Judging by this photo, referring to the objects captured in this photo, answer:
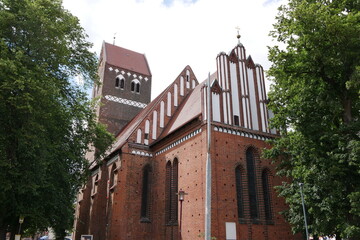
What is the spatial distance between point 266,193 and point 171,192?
20.2 ft

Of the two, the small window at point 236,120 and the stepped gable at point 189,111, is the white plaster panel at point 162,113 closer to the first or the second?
the stepped gable at point 189,111

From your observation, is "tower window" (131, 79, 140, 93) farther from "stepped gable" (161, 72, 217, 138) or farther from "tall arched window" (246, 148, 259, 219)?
"tall arched window" (246, 148, 259, 219)

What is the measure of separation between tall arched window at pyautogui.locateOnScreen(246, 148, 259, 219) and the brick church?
0.11 feet

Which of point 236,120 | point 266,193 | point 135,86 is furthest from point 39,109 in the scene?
point 135,86

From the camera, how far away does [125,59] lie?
37344 mm

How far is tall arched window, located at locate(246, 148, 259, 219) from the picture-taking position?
57.6 feet

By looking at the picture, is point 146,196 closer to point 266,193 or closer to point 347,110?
point 266,193

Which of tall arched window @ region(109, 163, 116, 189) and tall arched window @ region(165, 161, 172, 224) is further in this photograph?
tall arched window @ region(109, 163, 116, 189)

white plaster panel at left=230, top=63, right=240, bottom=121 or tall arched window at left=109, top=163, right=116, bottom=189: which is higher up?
white plaster panel at left=230, top=63, right=240, bottom=121

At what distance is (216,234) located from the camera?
50.3 feet

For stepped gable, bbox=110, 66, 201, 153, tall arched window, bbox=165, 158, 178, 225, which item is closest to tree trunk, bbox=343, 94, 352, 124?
tall arched window, bbox=165, 158, 178, 225

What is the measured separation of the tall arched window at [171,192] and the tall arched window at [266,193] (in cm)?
555

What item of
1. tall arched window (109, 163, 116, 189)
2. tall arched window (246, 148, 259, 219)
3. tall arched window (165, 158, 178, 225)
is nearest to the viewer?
tall arched window (246, 148, 259, 219)

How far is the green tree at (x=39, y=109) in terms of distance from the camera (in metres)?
12.4
